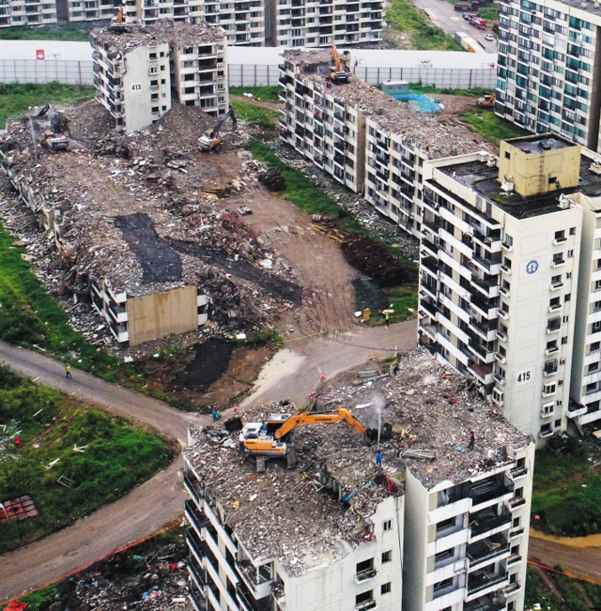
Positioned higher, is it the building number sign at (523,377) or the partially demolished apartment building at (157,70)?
the partially demolished apartment building at (157,70)

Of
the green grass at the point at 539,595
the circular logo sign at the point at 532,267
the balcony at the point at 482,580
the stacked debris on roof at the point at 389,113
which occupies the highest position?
the stacked debris on roof at the point at 389,113

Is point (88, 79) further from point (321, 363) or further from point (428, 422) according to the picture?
point (428, 422)

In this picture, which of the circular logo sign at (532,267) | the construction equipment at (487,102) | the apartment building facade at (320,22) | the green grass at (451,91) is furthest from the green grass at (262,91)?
the circular logo sign at (532,267)

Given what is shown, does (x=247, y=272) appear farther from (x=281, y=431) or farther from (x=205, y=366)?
(x=281, y=431)

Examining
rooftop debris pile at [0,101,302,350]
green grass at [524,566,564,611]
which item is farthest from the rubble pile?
rooftop debris pile at [0,101,302,350]

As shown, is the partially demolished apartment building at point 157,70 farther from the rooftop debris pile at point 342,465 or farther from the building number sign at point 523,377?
the rooftop debris pile at point 342,465

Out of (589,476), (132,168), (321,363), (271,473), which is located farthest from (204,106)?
(271,473)

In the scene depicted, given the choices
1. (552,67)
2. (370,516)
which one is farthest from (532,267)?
(552,67)

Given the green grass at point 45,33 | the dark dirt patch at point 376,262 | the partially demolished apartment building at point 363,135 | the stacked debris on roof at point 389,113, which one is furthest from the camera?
the green grass at point 45,33
